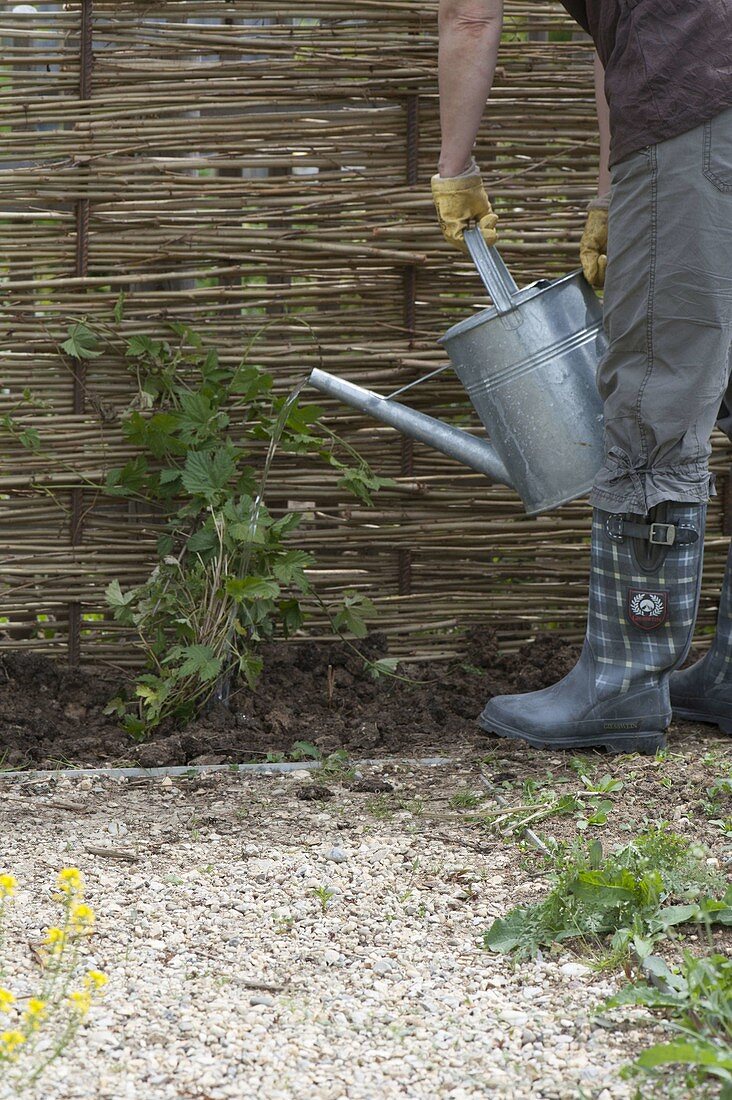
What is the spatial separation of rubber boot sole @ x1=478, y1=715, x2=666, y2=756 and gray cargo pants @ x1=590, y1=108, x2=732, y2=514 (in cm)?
48

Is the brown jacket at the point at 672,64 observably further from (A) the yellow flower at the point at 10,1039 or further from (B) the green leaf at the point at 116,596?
(A) the yellow flower at the point at 10,1039

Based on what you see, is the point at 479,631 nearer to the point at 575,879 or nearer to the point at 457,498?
the point at 457,498

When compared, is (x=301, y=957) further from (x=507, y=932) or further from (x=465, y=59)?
(x=465, y=59)

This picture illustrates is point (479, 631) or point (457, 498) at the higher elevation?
point (457, 498)

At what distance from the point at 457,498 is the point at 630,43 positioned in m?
1.26

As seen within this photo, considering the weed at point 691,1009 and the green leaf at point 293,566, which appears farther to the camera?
the green leaf at point 293,566

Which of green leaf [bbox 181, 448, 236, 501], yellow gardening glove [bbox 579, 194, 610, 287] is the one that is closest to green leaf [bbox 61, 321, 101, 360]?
green leaf [bbox 181, 448, 236, 501]

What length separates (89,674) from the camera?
2.97m

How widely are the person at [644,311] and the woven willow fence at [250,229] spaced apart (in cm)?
53

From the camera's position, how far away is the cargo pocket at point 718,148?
208cm

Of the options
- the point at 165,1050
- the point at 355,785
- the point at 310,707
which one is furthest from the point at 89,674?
the point at 165,1050

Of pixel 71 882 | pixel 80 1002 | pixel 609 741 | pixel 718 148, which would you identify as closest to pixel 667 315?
pixel 718 148

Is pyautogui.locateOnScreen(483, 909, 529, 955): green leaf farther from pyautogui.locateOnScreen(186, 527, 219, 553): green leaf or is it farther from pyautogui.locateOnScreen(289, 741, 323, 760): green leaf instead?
pyautogui.locateOnScreen(186, 527, 219, 553): green leaf

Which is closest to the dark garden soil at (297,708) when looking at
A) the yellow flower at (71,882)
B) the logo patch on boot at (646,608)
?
the logo patch on boot at (646,608)
